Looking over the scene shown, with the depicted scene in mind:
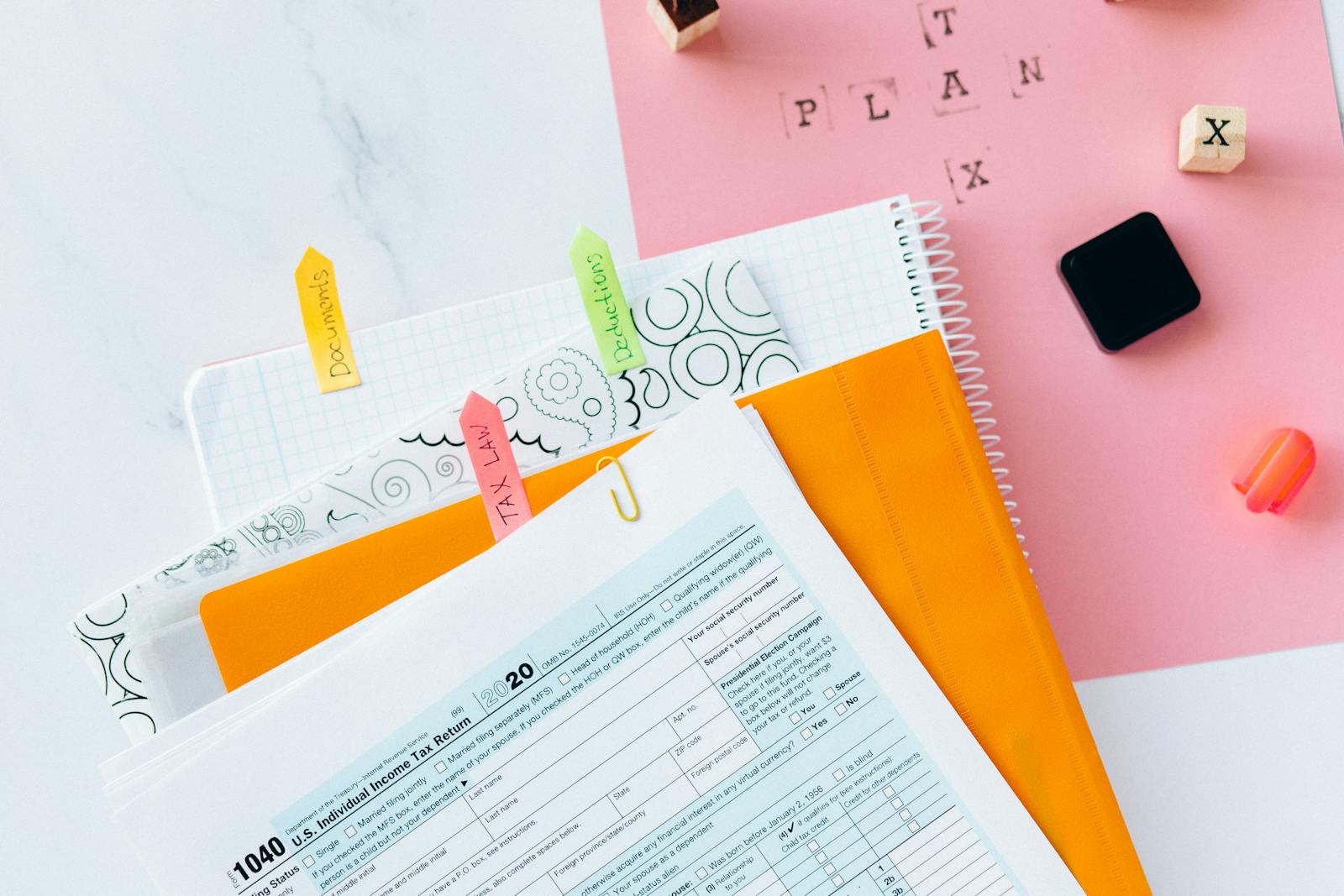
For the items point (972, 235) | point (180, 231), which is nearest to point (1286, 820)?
point (972, 235)

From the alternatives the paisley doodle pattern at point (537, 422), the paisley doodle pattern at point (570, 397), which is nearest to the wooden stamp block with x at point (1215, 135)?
the paisley doodle pattern at point (537, 422)

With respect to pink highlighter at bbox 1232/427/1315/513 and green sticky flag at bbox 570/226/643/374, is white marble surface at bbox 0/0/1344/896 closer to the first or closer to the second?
green sticky flag at bbox 570/226/643/374

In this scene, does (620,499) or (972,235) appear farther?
(972,235)

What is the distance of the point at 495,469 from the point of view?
0.52 meters

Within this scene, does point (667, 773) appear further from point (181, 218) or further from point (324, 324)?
point (181, 218)

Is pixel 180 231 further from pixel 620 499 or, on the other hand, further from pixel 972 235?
pixel 972 235

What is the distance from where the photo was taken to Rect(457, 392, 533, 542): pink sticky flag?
1.71 feet

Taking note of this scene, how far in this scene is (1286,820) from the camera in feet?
2.09

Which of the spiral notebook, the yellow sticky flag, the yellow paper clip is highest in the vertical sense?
the yellow sticky flag

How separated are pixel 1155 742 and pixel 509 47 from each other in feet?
2.12

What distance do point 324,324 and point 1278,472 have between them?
628 mm

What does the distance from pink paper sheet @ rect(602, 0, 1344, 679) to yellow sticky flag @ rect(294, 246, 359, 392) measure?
0.21m

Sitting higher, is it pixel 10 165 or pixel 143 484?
pixel 10 165

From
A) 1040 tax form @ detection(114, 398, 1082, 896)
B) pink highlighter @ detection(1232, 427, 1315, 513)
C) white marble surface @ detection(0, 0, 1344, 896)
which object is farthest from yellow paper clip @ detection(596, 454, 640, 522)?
pink highlighter @ detection(1232, 427, 1315, 513)
